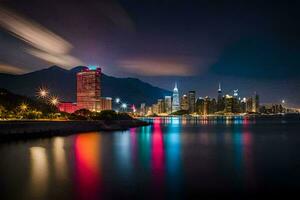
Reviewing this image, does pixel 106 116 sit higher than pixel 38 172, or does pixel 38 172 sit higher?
pixel 106 116

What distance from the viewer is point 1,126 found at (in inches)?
1758

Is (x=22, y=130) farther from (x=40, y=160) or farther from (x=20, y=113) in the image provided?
(x=20, y=113)

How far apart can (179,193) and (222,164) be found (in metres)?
11.6

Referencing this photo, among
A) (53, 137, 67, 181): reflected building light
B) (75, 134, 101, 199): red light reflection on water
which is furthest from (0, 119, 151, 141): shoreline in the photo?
(75, 134, 101, 199): red light reflection on water

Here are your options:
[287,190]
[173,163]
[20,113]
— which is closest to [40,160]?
[173,163]

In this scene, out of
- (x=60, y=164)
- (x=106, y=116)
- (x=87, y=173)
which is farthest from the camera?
(x=106, y=116)

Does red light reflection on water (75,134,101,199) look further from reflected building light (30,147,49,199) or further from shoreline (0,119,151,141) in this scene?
shoreline (0,119,151,141)

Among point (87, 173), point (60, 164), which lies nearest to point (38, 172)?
point (87, 173)

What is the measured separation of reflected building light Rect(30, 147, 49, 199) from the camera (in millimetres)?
18672

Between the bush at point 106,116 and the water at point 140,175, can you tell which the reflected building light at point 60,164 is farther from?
the bush at point 106,116

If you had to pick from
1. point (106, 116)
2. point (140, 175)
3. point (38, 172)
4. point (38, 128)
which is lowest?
Result: point (140, 175)

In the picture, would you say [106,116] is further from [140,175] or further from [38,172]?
[140,175]

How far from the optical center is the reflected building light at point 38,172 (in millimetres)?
18672

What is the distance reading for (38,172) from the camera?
24.3 meters
